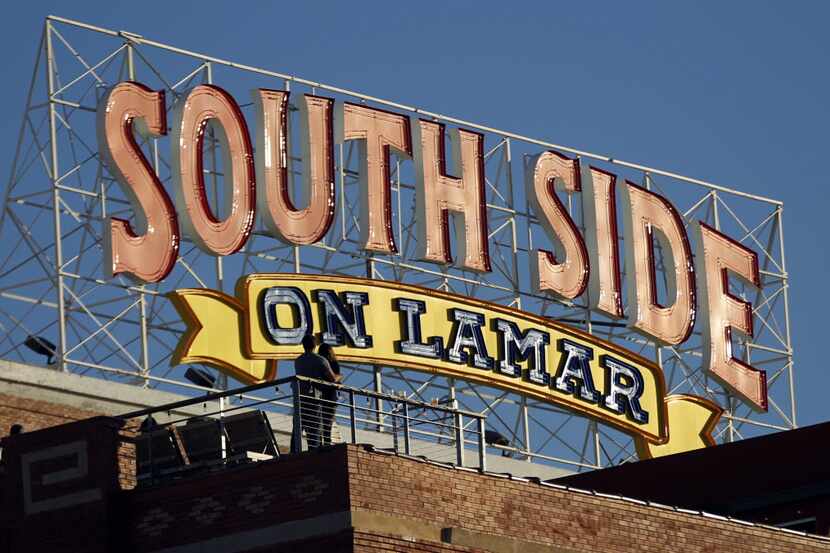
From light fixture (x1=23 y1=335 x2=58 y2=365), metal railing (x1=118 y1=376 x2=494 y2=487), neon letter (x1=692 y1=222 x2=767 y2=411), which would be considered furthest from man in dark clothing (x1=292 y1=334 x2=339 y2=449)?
neon letter (x1=692 y1=222 x2=767 y2=411)

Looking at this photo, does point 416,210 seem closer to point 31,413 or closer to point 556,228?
point 556,228

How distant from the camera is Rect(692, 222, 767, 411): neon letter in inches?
2212

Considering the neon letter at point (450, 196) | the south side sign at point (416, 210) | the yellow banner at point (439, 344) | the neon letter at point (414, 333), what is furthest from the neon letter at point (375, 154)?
the yellow banner at point (439, 344)

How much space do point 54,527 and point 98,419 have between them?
1586mm

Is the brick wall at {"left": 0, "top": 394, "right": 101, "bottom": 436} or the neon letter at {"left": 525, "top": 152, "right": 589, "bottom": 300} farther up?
the neon letter at {"left": 525, "top": 152, "right": 589, "bottom": 300}

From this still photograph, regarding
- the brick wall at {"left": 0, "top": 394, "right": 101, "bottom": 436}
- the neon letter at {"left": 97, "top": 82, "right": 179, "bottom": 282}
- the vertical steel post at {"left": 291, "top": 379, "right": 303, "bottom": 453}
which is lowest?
the vertical steel post at {"left": 291, "top": 379, "right": 303, "bottom": 453}

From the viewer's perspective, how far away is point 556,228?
53594 millimetres

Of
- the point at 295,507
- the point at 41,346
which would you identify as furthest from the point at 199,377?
the point at 295,507

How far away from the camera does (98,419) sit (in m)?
32.8

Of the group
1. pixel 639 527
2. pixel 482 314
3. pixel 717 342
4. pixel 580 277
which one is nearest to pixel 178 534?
pixel 639 527

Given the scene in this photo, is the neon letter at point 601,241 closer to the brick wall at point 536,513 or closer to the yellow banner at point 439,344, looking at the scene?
the yellow banner at point 439,344

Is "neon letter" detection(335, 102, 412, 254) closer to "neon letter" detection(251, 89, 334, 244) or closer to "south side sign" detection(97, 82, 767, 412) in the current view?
"south side sign" detection(97, 82, 767, 412)

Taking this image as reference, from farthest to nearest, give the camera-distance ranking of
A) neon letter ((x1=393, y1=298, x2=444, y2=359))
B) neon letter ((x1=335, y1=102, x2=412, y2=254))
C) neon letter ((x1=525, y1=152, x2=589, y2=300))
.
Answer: neon letter ((x1=525, y1=152, x2=589, y2=300)), neon letter ((x1=335, y1=102, x2=412, y2=254)), neon letter ((x1=393, y1=298, x2=444, y2=359))

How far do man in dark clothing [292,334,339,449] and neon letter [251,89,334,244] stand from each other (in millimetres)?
14743
